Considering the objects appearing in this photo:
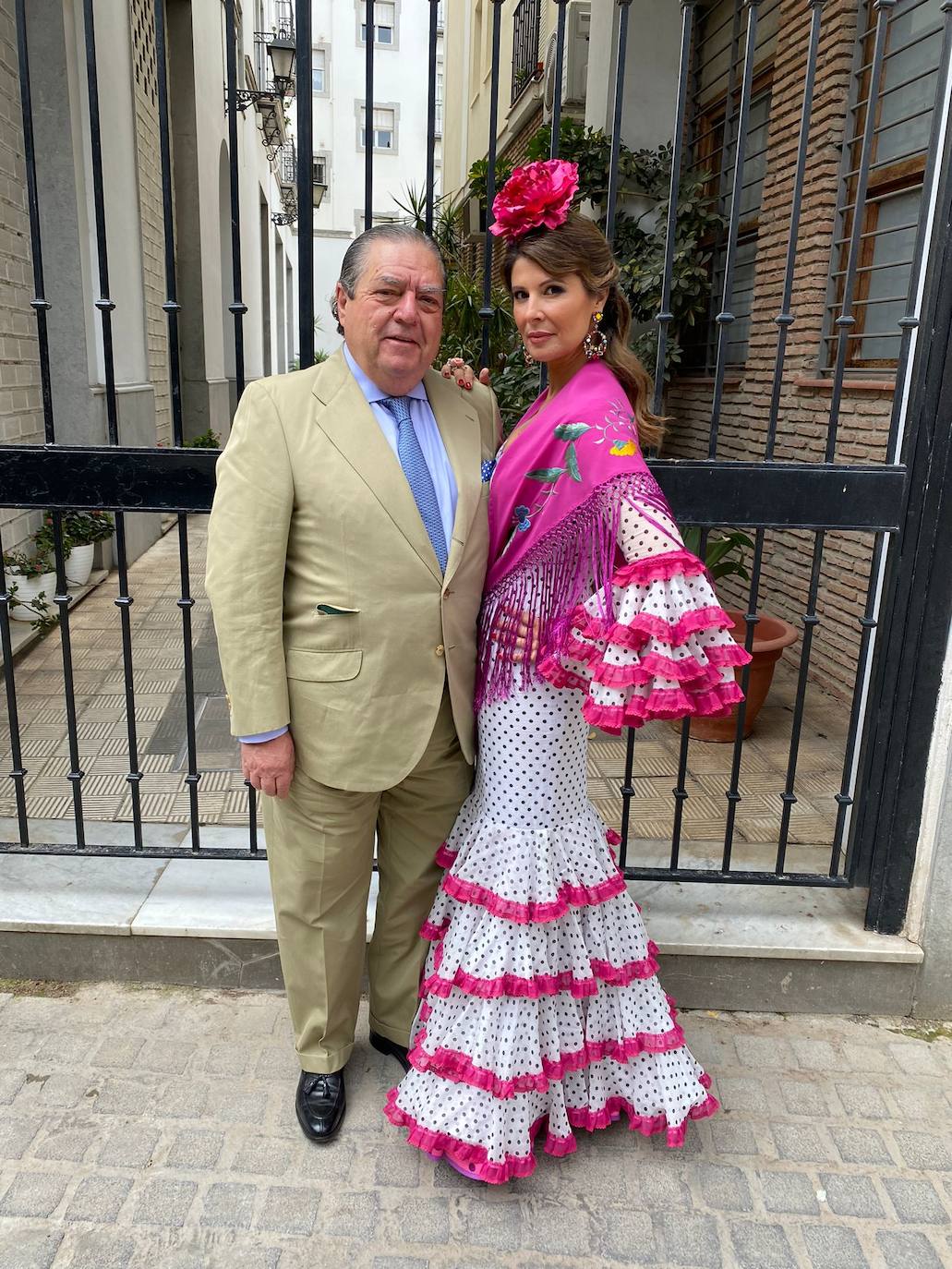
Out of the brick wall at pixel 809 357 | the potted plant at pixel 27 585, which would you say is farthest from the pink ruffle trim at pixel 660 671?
the potted plant at pixel 27 585

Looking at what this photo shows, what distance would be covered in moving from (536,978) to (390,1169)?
22.6 inches

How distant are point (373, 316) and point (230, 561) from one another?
565mm

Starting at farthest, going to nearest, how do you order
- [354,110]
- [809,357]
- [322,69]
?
[354,110] → [322,69] → [809,357]

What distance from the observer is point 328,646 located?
1.99 meters

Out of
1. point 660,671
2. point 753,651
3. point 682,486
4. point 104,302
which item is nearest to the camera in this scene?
point 660,671

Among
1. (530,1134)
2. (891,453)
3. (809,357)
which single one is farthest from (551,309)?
(809,357)

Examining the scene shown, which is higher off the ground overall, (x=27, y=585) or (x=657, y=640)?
(x=657, y=640)

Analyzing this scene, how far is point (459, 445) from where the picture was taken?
2074 millimetres

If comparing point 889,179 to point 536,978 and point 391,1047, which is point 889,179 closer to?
point 536,978

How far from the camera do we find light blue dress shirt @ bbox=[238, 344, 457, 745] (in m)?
2.02

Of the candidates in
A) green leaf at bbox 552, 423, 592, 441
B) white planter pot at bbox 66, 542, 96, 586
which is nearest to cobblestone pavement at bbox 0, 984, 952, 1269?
green leaf at bbox 552, 423, 592, 441

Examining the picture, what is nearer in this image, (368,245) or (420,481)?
(368,245)

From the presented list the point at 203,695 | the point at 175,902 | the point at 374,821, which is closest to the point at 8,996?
the point at 175,902

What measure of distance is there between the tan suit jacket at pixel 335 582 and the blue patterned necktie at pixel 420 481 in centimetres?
4
